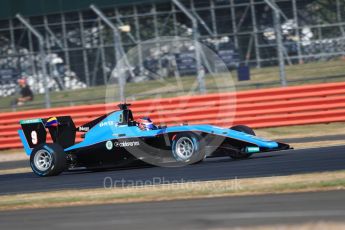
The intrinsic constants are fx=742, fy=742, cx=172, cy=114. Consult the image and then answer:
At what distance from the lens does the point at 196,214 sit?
7.86 metres

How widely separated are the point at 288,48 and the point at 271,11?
1640 mm

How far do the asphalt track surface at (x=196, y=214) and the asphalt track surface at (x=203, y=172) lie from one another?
1847 mm

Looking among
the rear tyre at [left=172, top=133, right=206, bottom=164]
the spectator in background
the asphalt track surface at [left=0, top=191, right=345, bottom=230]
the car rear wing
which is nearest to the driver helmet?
the rear tyre at [left=172, top=133, right=206, bottom=164]

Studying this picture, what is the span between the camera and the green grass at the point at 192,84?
57.5ft

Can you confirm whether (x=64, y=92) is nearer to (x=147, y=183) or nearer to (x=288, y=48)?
(x=288, y=48)

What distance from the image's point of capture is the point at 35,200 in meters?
9.95

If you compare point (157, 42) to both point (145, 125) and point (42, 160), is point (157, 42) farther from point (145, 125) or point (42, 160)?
point (42, 160)

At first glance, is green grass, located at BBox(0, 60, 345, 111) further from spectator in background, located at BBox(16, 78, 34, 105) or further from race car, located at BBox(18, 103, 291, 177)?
race car, located at BBox(18, 103, 291, 177)

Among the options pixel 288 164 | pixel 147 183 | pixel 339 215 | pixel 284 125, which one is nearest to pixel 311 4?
pixel 284 125

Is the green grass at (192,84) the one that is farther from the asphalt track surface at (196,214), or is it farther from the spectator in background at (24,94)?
the asphalt track surface at (196,214)

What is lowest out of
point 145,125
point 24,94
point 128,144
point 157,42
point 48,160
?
point 48,160

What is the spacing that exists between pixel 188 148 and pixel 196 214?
4493mm

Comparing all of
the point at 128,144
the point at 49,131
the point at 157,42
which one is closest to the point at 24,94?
the point at 157,42

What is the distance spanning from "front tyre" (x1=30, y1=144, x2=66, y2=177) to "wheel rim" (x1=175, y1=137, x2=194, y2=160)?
208 cm
